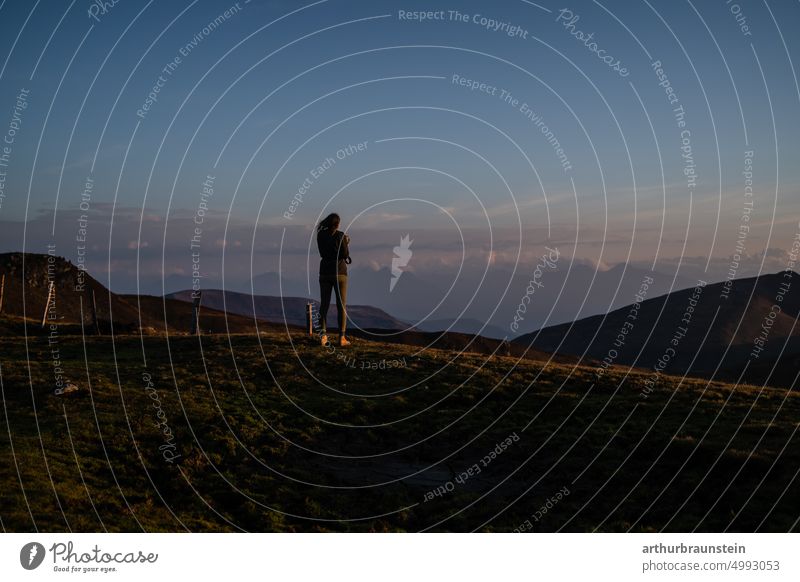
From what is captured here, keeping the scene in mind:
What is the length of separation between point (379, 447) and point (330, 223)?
10.5 metres

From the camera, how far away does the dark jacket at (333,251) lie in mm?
28328

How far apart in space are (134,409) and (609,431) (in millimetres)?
13551

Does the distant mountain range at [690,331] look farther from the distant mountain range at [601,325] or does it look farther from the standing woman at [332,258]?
the standing woman at [332,258]

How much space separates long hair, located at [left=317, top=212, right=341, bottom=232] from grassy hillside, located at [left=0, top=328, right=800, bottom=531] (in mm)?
4894

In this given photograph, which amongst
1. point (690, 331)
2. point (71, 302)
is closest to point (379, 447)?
point (71, 302)

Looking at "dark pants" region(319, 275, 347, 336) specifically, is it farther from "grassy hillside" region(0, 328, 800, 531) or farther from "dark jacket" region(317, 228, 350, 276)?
"grassy hillside" region(0, 328, 800, 531)

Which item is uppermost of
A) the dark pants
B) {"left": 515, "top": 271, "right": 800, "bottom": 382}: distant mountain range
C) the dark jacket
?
the dark jacket

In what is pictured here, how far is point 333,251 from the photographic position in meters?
28.3

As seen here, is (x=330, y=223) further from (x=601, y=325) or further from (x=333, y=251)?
(x=601, y=325)

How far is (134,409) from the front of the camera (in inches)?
863
